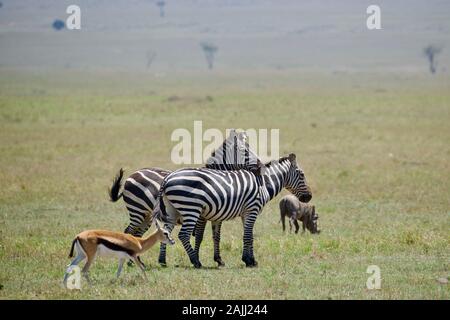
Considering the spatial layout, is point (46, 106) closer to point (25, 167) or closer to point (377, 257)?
point (25, 167)

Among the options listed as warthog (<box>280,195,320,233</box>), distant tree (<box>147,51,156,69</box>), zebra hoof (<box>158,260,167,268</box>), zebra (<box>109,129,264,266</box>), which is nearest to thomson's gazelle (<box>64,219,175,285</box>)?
zebra hoof (<box>158,260,167,268</box>)

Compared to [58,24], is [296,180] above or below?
below

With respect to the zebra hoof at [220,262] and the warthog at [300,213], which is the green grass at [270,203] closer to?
the zebra hoof at [220,262]

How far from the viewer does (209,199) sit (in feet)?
37.9

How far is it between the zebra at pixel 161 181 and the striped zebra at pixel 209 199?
9.6 inches

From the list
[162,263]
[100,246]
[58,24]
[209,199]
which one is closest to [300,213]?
[162,263]

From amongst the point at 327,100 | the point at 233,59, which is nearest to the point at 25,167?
the point at 327,100

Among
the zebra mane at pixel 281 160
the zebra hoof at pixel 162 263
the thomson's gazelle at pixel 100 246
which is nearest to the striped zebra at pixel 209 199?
the zebra mane at pixel 281 160

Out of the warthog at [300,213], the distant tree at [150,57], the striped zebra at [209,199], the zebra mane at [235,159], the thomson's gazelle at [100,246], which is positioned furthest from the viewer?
the distant tree at [150,57]

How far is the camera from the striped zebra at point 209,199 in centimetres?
1145

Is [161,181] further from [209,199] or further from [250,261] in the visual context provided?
[250,261]

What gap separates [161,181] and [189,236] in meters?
1.18

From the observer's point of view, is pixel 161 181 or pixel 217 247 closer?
pixel 217 247
